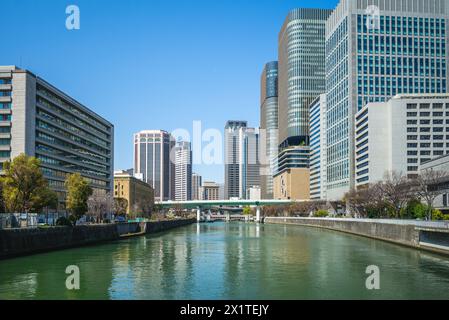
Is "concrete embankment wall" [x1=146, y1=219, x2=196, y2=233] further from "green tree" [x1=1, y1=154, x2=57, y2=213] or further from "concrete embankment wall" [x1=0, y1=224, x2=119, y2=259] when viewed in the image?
"green tree" [x1=1, y1=154, x2=57, y2=213]

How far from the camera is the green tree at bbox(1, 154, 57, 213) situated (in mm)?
74950

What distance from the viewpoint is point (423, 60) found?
17125 centimetres

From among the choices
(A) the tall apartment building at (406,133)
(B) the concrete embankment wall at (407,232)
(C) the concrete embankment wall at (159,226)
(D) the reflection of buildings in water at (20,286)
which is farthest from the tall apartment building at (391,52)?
(D) the reflection of buildings in water at (20,286)

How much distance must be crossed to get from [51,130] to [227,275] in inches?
3465

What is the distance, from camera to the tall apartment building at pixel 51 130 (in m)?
106

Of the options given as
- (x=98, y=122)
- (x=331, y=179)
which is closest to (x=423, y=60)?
(x=331, y=179)

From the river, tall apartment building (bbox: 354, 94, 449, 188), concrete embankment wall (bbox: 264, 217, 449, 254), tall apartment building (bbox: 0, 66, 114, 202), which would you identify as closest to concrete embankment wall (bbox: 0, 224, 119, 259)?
the river

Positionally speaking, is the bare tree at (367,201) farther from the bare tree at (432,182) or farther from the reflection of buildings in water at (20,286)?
the reflection of buildings in water at (20,286)

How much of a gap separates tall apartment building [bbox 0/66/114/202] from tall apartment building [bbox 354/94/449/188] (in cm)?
7910

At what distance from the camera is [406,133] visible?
468 feet

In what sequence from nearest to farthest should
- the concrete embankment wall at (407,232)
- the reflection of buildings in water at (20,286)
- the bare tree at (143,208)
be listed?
the reflection of buildings in water at (20,286) < the concrete embankment wall at (407,232) < the bare tree at (143,208)

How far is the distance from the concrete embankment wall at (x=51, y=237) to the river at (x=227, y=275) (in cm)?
191

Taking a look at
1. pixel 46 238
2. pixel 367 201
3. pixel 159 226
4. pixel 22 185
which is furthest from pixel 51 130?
pixel 367 201
